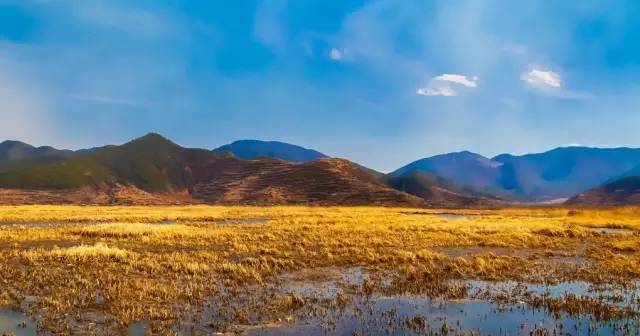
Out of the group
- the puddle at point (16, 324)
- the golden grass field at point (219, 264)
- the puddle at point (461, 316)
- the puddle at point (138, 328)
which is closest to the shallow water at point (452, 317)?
the puddle at point (461, 316)

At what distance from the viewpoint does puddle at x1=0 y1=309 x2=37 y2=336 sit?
14.4m

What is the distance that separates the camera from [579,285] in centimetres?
2350

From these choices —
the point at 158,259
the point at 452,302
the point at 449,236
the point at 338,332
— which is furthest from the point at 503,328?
the point at 449,236

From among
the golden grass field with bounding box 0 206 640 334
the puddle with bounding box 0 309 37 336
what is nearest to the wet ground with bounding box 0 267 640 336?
the puddle with bounding box 0 309 37 336

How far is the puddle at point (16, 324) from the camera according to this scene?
14.4 metres

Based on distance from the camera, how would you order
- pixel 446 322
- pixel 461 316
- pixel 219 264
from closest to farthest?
1. pixel 446 322
2. pixel 461 316
3. pixel 219 264

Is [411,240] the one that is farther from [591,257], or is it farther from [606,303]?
[606,303]

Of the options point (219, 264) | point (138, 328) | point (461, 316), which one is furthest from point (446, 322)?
point (219, 264)

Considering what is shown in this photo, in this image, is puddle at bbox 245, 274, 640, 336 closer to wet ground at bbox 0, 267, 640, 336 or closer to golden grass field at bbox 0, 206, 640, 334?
wet ground at bbox 0, 267, 640, 336

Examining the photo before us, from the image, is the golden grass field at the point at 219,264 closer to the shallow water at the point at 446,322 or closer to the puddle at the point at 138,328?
the puddle at the point at 138,328

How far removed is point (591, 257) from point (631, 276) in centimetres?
930

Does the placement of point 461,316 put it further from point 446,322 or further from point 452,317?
point 446,322

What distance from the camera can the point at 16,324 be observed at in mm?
15242

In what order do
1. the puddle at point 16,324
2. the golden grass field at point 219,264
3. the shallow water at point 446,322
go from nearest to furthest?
the puddle at point 16,324, the shallow water at point 446,322, the golden grass field at point 219,264
